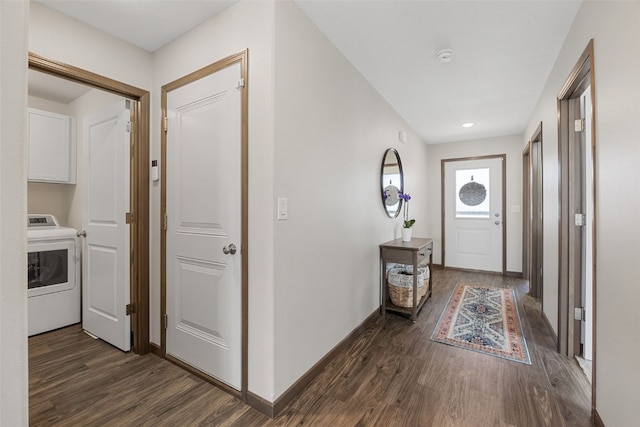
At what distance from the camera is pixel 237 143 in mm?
1738

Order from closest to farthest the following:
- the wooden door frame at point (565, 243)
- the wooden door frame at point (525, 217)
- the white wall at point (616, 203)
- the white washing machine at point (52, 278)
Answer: the white wall at point (616, 203) < the wooden door frame at point (565, 243) < the white washing machine at point (52, 278) < the wooden door frame at point (525, 217)

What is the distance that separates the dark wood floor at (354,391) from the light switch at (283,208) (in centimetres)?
110

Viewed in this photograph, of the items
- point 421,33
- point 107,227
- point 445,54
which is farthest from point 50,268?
point 445,54

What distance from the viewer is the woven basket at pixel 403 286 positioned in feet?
9.70

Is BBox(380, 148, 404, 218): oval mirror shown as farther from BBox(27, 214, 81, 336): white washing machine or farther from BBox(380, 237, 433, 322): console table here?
BBox(27, 214, 81, 336): white washing machine

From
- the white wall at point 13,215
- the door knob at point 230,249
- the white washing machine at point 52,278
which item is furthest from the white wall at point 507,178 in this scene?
the white wall at point 13,215

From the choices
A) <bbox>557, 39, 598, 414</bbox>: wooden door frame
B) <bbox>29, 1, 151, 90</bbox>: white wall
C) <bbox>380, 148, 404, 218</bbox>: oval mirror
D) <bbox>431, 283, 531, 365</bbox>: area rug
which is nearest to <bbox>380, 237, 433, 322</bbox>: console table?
<bbox>431, 283, 531, 365</bbox>: area rug

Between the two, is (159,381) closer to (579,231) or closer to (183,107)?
(183,107)

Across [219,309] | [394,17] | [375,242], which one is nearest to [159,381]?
[219,309]

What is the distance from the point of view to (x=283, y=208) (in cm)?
165

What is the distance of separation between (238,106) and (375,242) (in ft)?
6.28

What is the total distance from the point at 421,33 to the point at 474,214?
388 cm

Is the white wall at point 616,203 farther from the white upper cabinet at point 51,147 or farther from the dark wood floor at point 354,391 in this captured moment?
the white upper cabinet at point 51,147

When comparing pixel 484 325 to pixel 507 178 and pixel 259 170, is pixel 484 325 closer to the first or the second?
pixel 259 170
